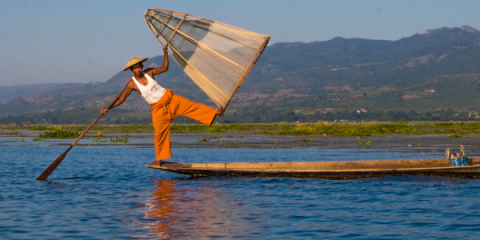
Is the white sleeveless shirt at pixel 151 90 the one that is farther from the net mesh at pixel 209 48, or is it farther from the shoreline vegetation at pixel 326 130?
the shoreline vegetation at pixel 326 130

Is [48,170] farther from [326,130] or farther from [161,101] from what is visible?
[326,130]

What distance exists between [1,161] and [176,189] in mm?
11744

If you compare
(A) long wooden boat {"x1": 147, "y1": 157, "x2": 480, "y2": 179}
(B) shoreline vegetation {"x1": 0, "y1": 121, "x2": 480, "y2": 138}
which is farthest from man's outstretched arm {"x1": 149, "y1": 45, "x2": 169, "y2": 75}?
A: (B) shoreline vegetation {"x1": 0, "y1": 121, "x2": 480, "y2": 138}

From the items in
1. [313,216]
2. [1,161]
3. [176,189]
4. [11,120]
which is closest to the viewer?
[313,216]

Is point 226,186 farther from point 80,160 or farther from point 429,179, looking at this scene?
point 80,160

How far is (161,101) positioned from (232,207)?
142 inches

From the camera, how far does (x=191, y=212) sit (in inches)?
471

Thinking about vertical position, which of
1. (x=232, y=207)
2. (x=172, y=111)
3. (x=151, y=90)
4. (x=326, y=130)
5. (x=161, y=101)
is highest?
(x=151, y=90)

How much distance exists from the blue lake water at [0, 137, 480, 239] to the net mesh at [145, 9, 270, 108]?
2578mm

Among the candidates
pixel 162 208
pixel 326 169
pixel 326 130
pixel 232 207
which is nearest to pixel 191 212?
pixel 162 208

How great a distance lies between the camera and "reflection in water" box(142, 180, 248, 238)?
10.3 metres

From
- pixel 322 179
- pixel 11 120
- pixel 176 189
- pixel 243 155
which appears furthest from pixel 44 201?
pixel 11 120

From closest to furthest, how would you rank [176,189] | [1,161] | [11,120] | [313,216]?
[313,216], [176,189], [1,161], [11,120]

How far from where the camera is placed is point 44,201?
1345cm
